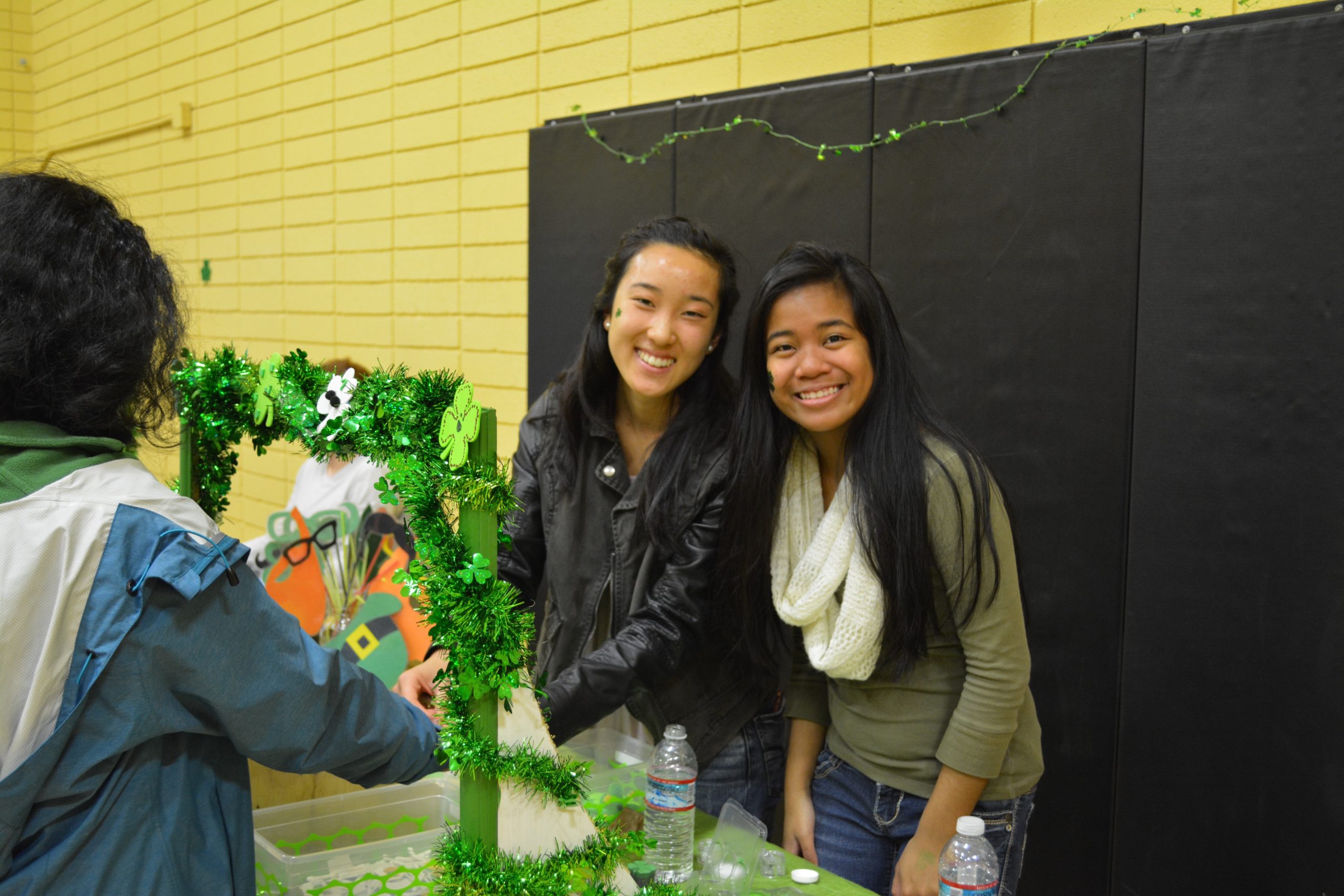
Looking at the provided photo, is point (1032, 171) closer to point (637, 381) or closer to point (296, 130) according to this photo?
point (637, 381)

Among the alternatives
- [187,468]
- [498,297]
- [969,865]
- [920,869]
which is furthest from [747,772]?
[498,297]

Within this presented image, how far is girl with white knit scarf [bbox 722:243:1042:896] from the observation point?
162cm

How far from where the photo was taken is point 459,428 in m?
1.12

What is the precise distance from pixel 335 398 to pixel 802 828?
1.11 metres

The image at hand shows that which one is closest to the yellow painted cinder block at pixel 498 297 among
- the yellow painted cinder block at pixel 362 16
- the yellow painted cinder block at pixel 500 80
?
the yellow painted cinder block at pixel 500 80

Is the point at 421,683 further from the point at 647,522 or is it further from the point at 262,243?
the point at 262,243

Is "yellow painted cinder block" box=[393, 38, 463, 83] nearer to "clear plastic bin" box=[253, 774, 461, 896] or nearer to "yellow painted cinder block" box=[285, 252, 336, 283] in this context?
"yellow painted cinder block" box=[285, 252, 336, 283]

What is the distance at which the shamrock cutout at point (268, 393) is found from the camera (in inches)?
53.4

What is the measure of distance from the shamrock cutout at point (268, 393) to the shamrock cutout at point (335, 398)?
0.35 ft

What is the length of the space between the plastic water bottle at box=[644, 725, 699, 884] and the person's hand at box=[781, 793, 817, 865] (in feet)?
1.00

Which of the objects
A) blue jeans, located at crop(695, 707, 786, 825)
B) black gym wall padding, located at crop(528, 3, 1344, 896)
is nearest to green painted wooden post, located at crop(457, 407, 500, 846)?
blue jeans, located at crop(695, 707, 786, 825)

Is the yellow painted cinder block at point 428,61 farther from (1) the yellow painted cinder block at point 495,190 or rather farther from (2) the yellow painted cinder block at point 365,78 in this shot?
(1) the yellow painted cinder block at point 495,190

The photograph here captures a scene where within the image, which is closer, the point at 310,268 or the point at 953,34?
the point at 953,34

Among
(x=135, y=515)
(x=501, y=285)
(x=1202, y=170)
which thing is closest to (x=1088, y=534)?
(x=1202, y=170)
